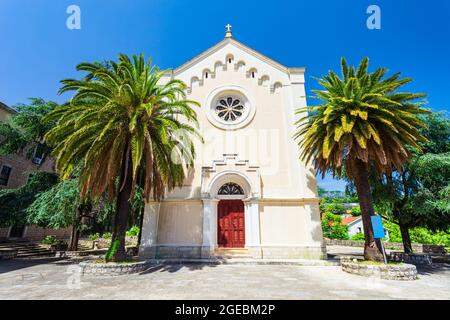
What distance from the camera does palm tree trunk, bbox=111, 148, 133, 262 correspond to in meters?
10.8

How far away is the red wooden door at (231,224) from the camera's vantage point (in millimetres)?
14758

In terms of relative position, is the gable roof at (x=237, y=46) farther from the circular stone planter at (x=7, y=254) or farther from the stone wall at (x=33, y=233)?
the stone wall at (x=33, y=233)

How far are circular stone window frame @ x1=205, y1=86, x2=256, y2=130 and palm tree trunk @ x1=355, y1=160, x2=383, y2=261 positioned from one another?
7.77 meters

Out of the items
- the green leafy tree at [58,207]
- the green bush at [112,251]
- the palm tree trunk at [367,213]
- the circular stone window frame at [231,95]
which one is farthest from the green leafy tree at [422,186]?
the green leafy tree at [58,207]

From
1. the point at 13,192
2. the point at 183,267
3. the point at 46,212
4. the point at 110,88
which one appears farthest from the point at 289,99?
the point at 13,192

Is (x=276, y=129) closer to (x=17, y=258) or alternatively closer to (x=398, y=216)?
(x=398, y=216)

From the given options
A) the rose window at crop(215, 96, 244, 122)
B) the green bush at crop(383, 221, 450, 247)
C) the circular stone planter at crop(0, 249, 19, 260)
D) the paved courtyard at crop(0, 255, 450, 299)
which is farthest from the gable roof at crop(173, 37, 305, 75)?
the green bush at crop(383, 221, 450, 247)

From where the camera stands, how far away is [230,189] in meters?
15.8

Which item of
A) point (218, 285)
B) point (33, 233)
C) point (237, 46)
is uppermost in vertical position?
point (237, 46)

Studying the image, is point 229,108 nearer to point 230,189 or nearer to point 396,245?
point 230,189

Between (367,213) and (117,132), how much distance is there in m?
12.8

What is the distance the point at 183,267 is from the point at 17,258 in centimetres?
1272

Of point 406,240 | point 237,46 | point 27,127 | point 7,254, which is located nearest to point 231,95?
point 237,46

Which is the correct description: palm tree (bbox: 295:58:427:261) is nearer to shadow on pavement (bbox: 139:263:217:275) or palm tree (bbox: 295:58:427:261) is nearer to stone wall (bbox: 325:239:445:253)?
shadow on pavement (bbox: 139:263:217:275)
